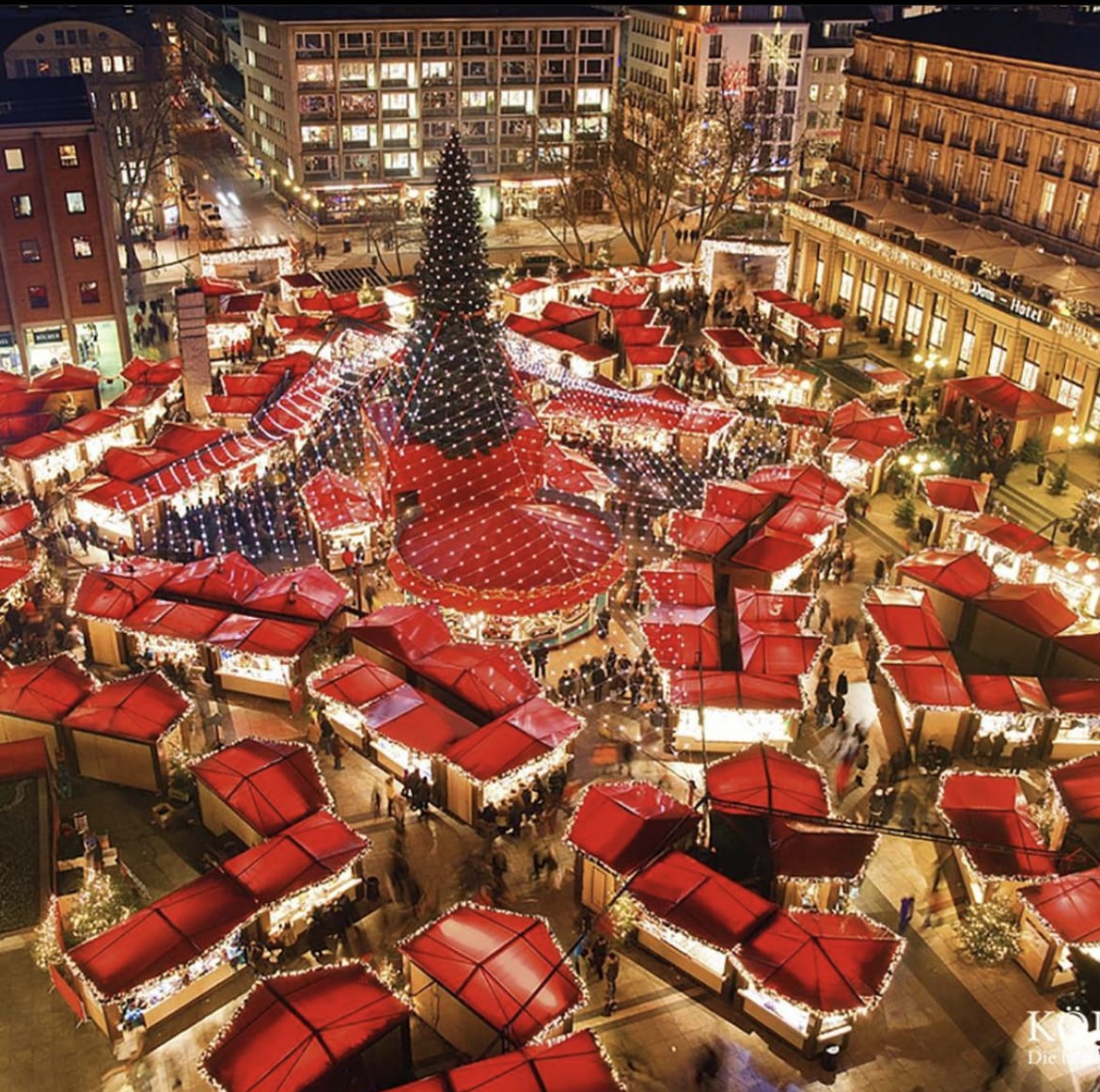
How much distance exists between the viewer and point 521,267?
68.4 metres

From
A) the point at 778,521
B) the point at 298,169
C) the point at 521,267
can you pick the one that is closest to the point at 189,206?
the point at 298,169

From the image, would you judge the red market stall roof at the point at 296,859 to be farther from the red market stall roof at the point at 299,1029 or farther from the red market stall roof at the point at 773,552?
the red market stall roof at the point at 773,552

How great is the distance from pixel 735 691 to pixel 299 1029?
1366 cm

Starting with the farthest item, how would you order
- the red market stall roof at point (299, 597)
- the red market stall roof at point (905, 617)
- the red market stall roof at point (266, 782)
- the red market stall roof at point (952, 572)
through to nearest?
the red market stall roof at point (952, 572)
the red market stall roof at point (299, 597)
the red market stall roof at point (905, 617)
the red market stall roof at point (266, 782)

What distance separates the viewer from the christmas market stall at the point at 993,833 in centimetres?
2397

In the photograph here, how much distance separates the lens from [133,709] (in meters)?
27.7

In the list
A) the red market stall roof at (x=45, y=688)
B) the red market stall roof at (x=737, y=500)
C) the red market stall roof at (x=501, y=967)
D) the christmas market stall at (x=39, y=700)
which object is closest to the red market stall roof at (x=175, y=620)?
the red market stall roof at (x=45, y=688)

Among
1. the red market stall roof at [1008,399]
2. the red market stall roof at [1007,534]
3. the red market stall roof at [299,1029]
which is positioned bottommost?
the red market stall roof at [299,1029]

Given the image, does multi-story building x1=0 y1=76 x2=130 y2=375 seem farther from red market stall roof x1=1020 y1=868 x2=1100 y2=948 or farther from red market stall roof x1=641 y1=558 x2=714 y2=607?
red market stall roof x1=1020 y1=868 x2=1100 y2=948

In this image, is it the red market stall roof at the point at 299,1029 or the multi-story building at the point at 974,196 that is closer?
the red market stall roof at the point at 299,1029

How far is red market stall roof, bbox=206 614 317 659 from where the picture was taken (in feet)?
100

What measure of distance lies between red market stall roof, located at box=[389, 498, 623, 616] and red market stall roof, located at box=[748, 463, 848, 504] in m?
6.80

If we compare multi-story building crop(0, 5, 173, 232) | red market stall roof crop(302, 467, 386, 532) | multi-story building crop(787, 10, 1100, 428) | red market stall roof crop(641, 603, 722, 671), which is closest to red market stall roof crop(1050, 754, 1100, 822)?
red market stall roof crop(641, 603, 722, 671)

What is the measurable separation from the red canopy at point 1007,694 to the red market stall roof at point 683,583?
7.57 metres
